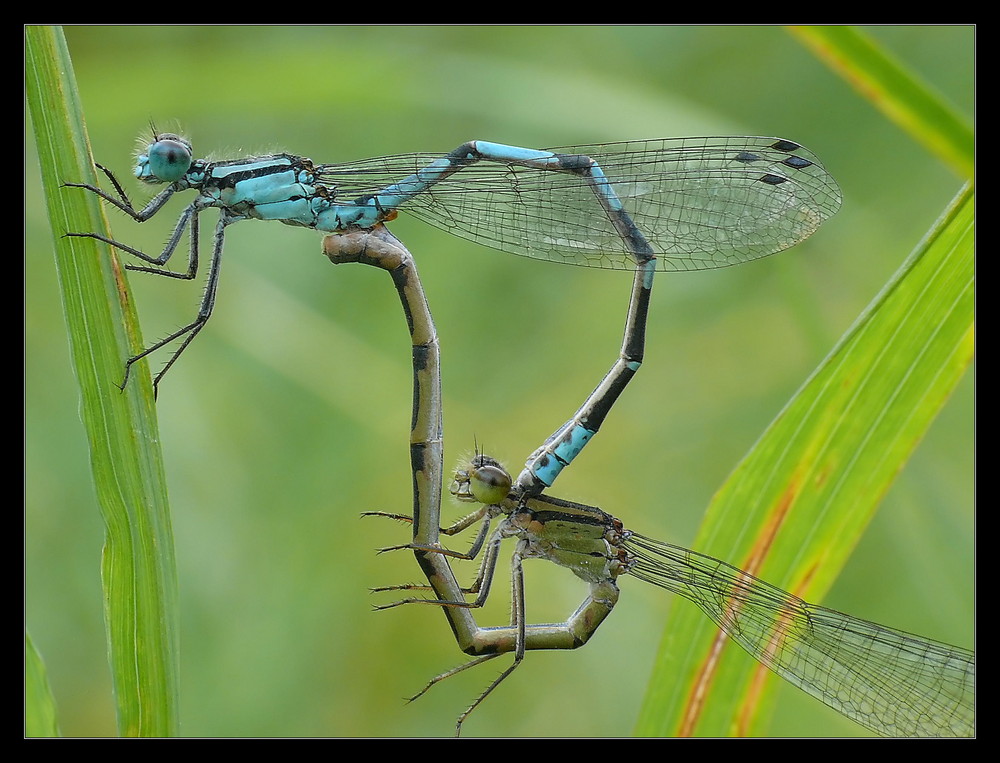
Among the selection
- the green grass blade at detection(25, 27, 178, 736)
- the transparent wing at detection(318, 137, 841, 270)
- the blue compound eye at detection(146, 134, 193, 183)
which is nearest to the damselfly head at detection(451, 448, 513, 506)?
the transparent wing at detection(318, 137, 841, 270)

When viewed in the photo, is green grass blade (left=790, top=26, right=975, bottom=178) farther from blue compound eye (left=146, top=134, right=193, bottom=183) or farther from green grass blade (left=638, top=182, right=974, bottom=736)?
blue compound eye (left=146, top=134, right=193, bottom=183)

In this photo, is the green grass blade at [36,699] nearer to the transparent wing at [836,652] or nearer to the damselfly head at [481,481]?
the damselfly head at [481,481]

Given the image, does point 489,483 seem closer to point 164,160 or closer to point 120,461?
point 120,461

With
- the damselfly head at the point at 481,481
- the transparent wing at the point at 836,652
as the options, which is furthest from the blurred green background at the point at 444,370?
the transparent wing at the point at 836,652

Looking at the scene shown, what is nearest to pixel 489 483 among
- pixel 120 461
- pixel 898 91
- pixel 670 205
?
pixel 670 205

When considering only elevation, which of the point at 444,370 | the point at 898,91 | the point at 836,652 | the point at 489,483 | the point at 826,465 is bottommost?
the point at 836,652
